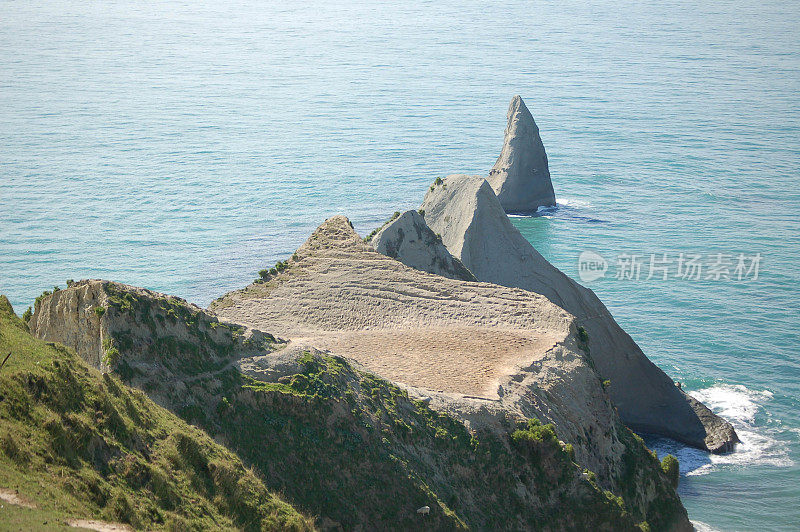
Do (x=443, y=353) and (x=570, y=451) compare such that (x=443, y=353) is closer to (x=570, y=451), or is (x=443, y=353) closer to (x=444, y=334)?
(x=444, y=334)

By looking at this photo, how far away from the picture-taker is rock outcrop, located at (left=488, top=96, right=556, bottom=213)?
7975cm

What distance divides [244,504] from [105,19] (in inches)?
7776

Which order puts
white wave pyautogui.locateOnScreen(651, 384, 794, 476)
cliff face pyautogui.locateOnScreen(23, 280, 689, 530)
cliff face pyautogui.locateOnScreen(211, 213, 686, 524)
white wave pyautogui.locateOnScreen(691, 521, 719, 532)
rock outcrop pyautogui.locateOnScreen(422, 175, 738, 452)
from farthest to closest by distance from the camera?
1. rock outcrop pyautogui.locateOnScreen(422, 175, 738, 452)
2. white wave pyautogui.locateOnScreen(651, 384, 794, 476)
3. white wave pyautogui.locateOnScreen(691, 521, 719, 532)
4. cliff face pyautogui.locateOnScreen(211, 213, 686, 524)
5. cliff face pyautogui.locateOnScreen(23, 280, 689, 530)

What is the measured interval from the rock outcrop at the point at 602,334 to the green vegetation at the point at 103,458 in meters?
23.7

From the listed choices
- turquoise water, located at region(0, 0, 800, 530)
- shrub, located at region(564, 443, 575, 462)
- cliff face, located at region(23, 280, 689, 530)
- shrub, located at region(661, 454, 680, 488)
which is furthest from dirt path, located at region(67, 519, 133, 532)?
turquoise water, located at region(0, 0, 800, 530)

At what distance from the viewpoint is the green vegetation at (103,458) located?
17.0 metres

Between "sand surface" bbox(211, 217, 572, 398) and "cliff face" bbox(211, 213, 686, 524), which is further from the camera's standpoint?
"sand surface" bbox(211, 217, 572, 398)

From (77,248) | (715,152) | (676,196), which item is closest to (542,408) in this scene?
(77,248)

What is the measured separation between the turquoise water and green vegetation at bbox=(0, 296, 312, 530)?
24373mm

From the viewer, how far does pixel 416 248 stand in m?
44.7

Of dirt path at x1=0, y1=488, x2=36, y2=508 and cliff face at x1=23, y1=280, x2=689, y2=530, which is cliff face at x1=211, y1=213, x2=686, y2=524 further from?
dirt path at x1=0, y1=488, x2=36, y2=508

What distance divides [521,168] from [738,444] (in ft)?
135

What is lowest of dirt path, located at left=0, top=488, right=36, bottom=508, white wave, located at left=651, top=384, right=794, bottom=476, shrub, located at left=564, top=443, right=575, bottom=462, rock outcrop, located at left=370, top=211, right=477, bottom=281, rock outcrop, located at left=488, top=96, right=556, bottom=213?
white wave, located at left=651, top=384, right=794, bottom=476

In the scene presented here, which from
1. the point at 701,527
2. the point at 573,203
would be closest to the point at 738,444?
the point at 701,527
